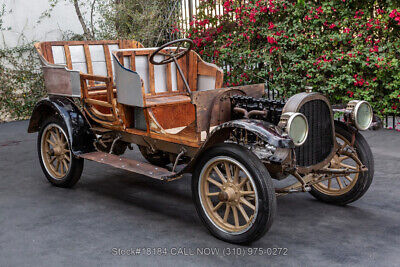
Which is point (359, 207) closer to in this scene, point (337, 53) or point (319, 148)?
point (319, 148)

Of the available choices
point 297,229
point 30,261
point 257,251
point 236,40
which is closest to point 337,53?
point 236,40

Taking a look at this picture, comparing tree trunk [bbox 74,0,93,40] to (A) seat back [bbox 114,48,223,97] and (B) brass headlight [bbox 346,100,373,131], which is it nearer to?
(A) seat back [bbox 114,48,223,97]

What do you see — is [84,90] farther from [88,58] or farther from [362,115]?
[362,115]

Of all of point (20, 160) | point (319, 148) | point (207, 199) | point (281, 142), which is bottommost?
point (20, 160)

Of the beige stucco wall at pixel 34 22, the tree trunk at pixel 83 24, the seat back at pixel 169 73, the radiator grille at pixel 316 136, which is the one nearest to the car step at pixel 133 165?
the seat back at pixel 169 73

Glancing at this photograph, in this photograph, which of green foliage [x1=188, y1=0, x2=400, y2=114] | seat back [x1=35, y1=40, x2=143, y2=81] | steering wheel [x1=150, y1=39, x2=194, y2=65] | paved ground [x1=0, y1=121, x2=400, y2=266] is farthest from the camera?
green foliage [x1=188, y1=0, x2=400, y2=114]

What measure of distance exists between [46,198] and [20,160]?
1895mm

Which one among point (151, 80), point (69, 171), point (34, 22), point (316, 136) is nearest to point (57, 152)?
point (69, 171)

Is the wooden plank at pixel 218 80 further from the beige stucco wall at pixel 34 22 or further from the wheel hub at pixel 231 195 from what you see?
the beige stucco wall at pixel 34 22

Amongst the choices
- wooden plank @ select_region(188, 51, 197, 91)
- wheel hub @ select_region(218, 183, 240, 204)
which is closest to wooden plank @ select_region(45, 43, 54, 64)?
wooden plank @ select_region(188, 51, 197, 91)

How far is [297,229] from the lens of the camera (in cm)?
346

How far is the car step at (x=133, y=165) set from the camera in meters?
3.63

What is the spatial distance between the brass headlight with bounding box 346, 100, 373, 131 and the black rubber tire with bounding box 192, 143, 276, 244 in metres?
1.01

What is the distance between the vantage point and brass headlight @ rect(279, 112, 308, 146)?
9.69ft
